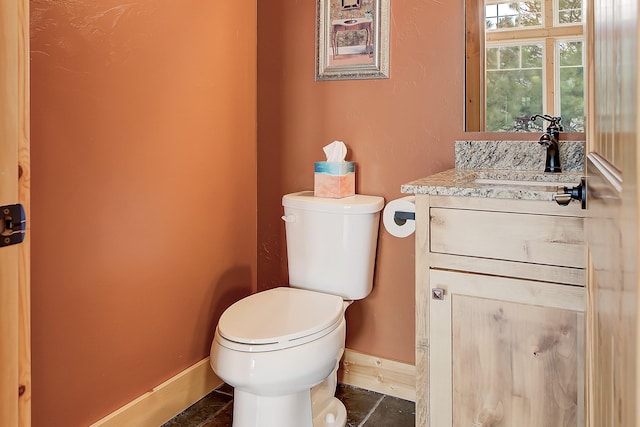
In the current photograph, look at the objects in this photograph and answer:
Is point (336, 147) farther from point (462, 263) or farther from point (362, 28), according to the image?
point (462, 263)

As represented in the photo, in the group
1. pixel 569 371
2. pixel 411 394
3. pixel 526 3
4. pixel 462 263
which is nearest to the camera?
pixel 569 371

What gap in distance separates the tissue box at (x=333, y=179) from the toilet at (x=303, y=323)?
4cm

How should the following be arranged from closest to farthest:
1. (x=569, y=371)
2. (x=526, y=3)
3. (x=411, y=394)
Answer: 1. (x=569, y=371)
2. (x=526, y=3)
3. (x=411, y=394)

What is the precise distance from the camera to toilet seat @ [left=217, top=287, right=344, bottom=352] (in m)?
1.54

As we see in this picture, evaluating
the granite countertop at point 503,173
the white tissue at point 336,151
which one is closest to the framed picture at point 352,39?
the white tissue at point 336,151

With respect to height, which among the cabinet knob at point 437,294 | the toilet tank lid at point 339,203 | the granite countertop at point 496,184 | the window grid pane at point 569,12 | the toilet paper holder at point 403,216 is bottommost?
the cabinet knob at point 437,294

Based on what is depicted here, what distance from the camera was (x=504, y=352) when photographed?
1.42 metres

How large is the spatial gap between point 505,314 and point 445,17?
3.74ft

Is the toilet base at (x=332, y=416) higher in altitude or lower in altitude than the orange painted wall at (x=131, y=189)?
lower

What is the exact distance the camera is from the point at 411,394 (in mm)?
2080

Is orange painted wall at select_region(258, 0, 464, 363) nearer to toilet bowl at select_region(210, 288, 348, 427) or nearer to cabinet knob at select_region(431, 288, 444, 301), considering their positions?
toilet bowl at select_region(210, 288, 348, 427)

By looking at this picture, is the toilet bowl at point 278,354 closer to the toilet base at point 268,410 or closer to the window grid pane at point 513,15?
the toilet base at point 268,410

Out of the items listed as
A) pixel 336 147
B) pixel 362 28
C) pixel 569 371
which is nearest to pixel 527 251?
pixel 569 371

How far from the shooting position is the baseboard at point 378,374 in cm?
209
